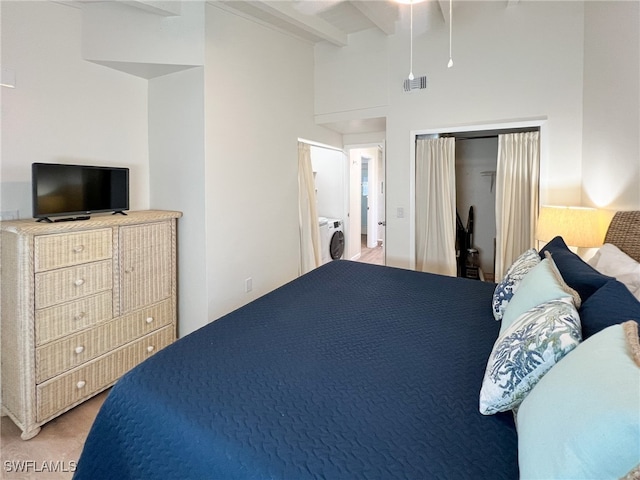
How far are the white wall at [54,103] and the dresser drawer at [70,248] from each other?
0.53 m

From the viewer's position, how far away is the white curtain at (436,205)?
12.1ft

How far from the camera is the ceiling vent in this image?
359 centimetres

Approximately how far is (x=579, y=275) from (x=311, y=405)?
1156 mm

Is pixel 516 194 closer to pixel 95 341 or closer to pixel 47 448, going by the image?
pixel 95 341

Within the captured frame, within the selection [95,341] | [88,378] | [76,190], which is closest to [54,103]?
[76,190]

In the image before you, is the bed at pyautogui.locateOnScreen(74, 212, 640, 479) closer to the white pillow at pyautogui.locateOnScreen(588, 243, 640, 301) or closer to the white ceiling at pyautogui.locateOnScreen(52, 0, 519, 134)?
the white pillow at pyautogui.locateOnScreen(588, 243, 640, 301)

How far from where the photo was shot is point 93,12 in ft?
8.38

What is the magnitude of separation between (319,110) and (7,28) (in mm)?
2851

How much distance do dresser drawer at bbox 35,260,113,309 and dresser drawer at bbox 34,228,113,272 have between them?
41 mm

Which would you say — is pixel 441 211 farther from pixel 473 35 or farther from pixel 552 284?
pixel 552 284

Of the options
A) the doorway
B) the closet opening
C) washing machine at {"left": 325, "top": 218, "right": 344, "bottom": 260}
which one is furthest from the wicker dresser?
the doorway

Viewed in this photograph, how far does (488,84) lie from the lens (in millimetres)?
3314

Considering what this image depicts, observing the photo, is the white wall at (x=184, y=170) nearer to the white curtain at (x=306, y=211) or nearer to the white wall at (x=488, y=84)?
the white curtain at (x=306, y=211)

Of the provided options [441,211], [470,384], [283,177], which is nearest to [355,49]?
[283,177]
